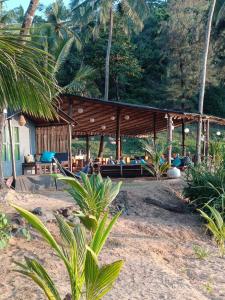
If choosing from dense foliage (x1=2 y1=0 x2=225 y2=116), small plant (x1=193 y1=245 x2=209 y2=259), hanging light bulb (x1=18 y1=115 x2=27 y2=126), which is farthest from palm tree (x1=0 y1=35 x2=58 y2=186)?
dense foliage (x1=2 y1=0 x2=225 y2=116)

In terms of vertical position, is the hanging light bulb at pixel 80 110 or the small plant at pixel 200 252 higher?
the hanging light bulb at pixel 80 110

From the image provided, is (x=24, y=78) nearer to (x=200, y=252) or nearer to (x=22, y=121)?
(x=200, y=252)

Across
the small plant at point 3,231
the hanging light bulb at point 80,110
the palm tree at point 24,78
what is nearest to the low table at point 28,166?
the hanging light bulb at point 80,110

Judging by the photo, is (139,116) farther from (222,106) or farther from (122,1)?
(222,106)

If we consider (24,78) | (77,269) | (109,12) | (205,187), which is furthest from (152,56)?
(77,269)

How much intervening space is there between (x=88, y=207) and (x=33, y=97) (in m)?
2.61

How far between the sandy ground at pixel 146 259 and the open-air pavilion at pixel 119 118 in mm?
5992

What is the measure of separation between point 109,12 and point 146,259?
24.5 meters

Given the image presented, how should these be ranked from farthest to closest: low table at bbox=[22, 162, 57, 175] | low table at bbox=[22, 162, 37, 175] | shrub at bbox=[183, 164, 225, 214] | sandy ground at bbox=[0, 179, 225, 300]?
low table at bbox=[22, 162, 37, 175] < low table at bbox=[22, 162, 57, 175] < shrub at bbox=[183, 164, 225, 214] < sandy ground at bbox=[0, 179, 225, 300]

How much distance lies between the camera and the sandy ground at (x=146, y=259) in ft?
14.0

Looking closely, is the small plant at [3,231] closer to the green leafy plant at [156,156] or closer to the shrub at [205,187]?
the shrub at [205,187]

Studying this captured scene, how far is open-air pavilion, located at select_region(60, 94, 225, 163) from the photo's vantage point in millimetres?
14999

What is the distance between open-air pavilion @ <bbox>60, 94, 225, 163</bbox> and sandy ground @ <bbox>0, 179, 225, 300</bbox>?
599 cm

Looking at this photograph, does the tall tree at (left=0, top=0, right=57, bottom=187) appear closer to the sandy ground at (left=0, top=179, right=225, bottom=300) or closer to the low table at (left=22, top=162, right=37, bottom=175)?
the sandy ground at (left=0, top=179, right=225, bottom=300)
